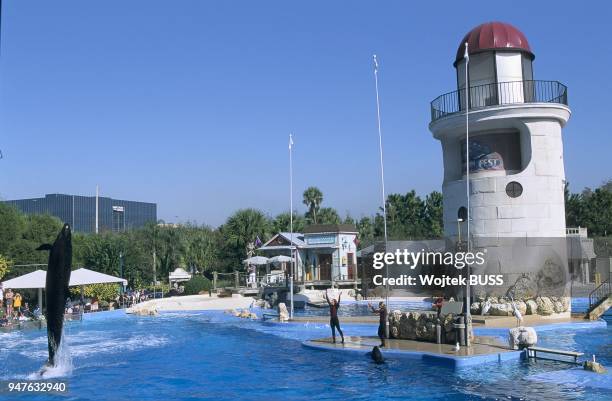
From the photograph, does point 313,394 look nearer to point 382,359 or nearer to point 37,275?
point 382,359

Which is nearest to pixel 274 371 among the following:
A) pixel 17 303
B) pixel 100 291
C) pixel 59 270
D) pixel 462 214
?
pixel 59 270

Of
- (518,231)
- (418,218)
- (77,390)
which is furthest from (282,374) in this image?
(418,218)

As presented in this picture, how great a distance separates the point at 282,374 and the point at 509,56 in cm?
1806

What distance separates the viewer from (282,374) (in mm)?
15844

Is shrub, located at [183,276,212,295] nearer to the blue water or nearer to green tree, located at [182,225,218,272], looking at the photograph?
green tree, located at [182,225,218,272]

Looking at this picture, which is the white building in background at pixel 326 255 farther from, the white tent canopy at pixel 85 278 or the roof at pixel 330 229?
the white tent canopy at pixel 85 278

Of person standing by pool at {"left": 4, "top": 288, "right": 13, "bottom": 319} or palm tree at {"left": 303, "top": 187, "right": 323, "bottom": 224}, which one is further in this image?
palm tree at {"left": 303, "top": 187, "right": 323, "bottom": 224}

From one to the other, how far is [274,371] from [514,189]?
1524cm

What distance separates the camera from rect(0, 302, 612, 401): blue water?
1356 cm

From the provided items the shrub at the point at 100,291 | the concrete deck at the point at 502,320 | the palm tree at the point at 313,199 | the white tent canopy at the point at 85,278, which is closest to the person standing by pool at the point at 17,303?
the white tent canopy at the point at 85,278

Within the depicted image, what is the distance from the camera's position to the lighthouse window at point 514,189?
2694 centimetres

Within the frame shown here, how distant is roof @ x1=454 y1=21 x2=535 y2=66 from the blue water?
468 inches

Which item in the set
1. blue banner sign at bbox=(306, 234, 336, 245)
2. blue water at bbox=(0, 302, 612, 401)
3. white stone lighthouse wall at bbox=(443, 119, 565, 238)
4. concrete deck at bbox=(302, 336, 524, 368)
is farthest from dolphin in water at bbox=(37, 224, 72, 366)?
blue banner sign at bbox=(306, 234, 336, 245)

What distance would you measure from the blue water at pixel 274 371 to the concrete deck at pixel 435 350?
0.87 ft
